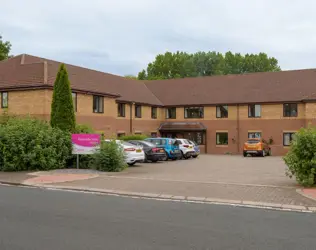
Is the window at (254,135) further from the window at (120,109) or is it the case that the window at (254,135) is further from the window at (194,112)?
the window at (120,109)

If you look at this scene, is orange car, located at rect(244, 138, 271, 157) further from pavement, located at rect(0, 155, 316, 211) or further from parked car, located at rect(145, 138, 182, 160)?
pavement, located at rect(0, 155, 316, 211)

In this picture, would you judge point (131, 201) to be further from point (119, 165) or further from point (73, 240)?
point (119, 165)

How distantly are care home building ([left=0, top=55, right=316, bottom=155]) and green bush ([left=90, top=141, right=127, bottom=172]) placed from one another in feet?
36.3

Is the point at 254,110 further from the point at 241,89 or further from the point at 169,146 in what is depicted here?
the point at 169,146

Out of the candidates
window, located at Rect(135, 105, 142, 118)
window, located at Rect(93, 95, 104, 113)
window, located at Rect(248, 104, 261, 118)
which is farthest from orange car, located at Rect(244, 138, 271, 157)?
window, located at Rect(93, 95, 104, 113)

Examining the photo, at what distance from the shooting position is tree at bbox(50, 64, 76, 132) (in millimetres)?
18391

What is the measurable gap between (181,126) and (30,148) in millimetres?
24952

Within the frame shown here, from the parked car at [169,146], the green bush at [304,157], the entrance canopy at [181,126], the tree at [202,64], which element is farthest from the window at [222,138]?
the tree at [202,64]

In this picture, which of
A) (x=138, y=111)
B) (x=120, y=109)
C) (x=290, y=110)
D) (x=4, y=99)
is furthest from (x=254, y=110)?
(x=4, y=99)

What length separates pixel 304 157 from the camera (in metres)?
12.2

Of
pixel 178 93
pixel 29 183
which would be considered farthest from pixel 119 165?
pixel 178 93

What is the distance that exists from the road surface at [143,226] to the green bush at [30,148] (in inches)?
266

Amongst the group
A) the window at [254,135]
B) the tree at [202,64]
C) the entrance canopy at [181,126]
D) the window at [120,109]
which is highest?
the tree at [202,64]

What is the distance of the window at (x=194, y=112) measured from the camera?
40.3 metres
